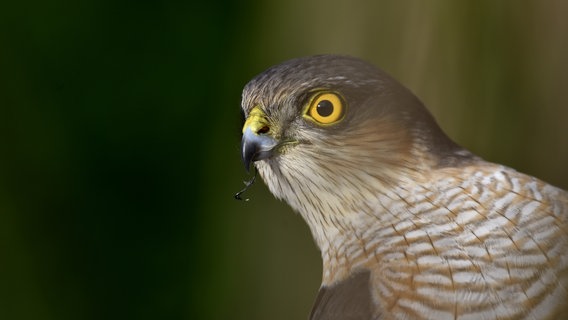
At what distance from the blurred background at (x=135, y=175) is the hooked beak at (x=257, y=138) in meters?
0.10

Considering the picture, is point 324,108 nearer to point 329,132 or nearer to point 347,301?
point 329,132

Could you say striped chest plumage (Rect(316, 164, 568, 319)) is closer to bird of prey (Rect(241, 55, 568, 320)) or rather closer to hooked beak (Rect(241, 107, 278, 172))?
bird of prey (Rect(241, 55, 568, 320))

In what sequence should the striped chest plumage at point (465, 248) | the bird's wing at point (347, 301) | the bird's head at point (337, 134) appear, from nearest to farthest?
the striped chest plumage at point (465, 248) → the bird's wing at point (347, 301) → the bird's head at point (337, 134)

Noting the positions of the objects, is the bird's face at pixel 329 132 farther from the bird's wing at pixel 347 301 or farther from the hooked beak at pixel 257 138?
the bird's wing at pixel 347 301

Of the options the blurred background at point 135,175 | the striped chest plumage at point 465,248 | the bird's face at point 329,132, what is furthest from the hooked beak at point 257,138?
the striped chest plumage at point 465,248

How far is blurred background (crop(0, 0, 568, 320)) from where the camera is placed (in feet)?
6.35

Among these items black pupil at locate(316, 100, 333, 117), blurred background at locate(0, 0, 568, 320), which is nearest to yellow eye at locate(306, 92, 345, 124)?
black pupil at locate(316, 100, 333, 117)

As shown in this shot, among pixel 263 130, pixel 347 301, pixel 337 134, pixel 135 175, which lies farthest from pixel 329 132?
pixel 135 175

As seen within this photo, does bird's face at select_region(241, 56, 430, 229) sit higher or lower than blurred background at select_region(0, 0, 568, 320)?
higher

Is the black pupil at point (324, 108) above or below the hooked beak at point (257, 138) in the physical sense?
above

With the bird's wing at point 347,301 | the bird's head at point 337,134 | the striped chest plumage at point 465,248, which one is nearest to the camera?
the striped chest plumage at point 465,248

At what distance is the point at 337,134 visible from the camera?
75.2 inches

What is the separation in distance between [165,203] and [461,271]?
1.42m

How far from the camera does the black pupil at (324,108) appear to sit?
186 centimetres
